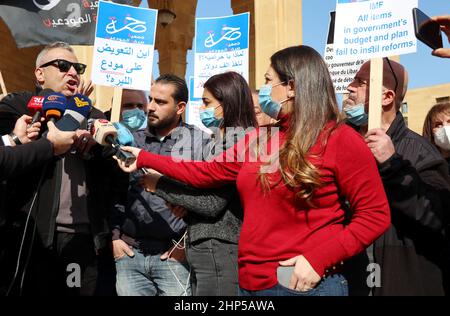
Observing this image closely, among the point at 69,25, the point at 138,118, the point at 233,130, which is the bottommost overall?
the point at 233,130

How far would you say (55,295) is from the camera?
2.83 metres

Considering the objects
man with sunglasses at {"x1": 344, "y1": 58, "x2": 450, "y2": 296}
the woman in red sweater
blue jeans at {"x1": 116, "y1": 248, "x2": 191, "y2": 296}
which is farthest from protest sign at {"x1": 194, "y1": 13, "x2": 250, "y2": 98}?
the woman in red sweater

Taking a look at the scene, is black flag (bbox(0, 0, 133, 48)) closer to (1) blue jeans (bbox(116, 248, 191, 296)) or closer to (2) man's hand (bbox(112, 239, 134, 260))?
(2) man's hand (bbox(112, 239, 134, 260))

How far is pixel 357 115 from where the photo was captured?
2.98m

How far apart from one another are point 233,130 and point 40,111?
1155mm

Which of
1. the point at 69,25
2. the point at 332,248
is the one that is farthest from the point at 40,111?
the point at 69,25

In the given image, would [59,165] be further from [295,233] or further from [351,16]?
[351,16]

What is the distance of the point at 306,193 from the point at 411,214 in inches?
30.6

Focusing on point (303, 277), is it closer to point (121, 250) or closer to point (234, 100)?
point (234, 100)

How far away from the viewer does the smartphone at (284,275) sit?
75.5 inches

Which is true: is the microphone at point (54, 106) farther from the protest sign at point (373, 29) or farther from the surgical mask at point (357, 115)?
the protest sign at point (373, 29)

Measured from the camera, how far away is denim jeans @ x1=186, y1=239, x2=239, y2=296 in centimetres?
265

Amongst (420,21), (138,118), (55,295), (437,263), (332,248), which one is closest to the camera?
(332,248)

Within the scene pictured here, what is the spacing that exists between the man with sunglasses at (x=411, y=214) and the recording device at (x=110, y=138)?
4.31 ft
